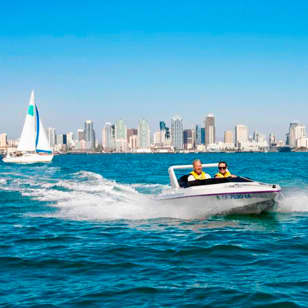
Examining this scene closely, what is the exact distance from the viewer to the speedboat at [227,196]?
44.5 ft

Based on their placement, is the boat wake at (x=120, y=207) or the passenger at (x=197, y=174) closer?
the boat wake at (x=120, y=207)

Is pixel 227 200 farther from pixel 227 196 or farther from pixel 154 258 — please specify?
pixel 154 258

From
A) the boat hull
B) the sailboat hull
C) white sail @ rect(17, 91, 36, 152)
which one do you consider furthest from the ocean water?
white sail @ rect(17, 91, 36, 152)

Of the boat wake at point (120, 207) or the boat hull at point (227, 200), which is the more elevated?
the boat hull at point (227, 200)

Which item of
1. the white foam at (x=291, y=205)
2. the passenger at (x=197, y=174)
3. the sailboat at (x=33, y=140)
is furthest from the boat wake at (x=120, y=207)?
the sailboat at (x=33, y=140)

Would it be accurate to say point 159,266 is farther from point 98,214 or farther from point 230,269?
point 98,214

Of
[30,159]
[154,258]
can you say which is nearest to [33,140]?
[30,159]

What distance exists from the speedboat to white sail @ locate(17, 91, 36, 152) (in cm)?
6813

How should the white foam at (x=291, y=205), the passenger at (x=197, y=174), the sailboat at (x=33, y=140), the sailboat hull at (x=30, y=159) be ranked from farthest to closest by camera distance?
the sailboat at (x=33, y=140) < the sailboat hull at (x=30, y=159) < the white foam at (x=291, y=205) < the passenger at (x=197, y=174)

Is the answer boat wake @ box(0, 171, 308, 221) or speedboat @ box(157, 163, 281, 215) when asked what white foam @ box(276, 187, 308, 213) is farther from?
speedboat @ box(157, 163, 281, 215)

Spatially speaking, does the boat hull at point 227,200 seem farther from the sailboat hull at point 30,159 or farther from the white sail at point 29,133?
the white sail at point 29,133

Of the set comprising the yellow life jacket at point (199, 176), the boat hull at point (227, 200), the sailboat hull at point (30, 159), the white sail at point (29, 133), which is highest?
the white sail at point (29, 133)

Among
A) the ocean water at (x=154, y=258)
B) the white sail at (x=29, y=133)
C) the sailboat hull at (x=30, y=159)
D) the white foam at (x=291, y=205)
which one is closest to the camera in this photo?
the ocean water at (x=154, y=258)

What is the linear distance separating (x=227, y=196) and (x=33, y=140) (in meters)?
69.6
